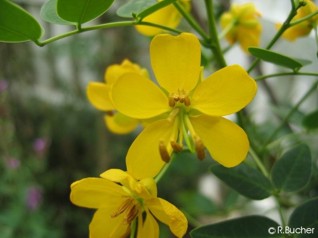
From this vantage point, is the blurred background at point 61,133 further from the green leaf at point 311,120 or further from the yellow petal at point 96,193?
the yellow petal at point 96,193

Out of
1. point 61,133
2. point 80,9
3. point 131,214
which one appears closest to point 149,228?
point 131,214

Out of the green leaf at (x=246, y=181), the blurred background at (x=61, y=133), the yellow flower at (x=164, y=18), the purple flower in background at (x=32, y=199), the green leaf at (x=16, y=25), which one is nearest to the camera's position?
the green leaf at (x=16, y=25)

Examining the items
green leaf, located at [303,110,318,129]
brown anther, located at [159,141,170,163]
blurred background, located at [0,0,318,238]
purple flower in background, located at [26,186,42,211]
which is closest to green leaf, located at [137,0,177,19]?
brown anther, located at [159,141,170,163]

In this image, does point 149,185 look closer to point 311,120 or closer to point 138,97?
point 138,97

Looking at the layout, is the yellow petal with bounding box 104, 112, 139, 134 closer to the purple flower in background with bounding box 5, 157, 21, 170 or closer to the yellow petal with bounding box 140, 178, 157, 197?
the yellow petal with bounding box 140, 178, 157, 197

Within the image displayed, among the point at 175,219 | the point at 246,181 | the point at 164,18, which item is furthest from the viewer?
the point at 164,18

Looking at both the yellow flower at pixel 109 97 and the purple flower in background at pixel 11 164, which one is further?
the purple flower in background at pixel 11 164

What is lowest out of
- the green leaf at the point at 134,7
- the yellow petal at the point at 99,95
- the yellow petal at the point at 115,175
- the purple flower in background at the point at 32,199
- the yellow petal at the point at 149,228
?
the purple flower in background at the point at 32,199

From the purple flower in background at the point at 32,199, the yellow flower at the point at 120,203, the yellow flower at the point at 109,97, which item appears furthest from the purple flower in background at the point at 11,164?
the yellow flower at the point at 120,203
